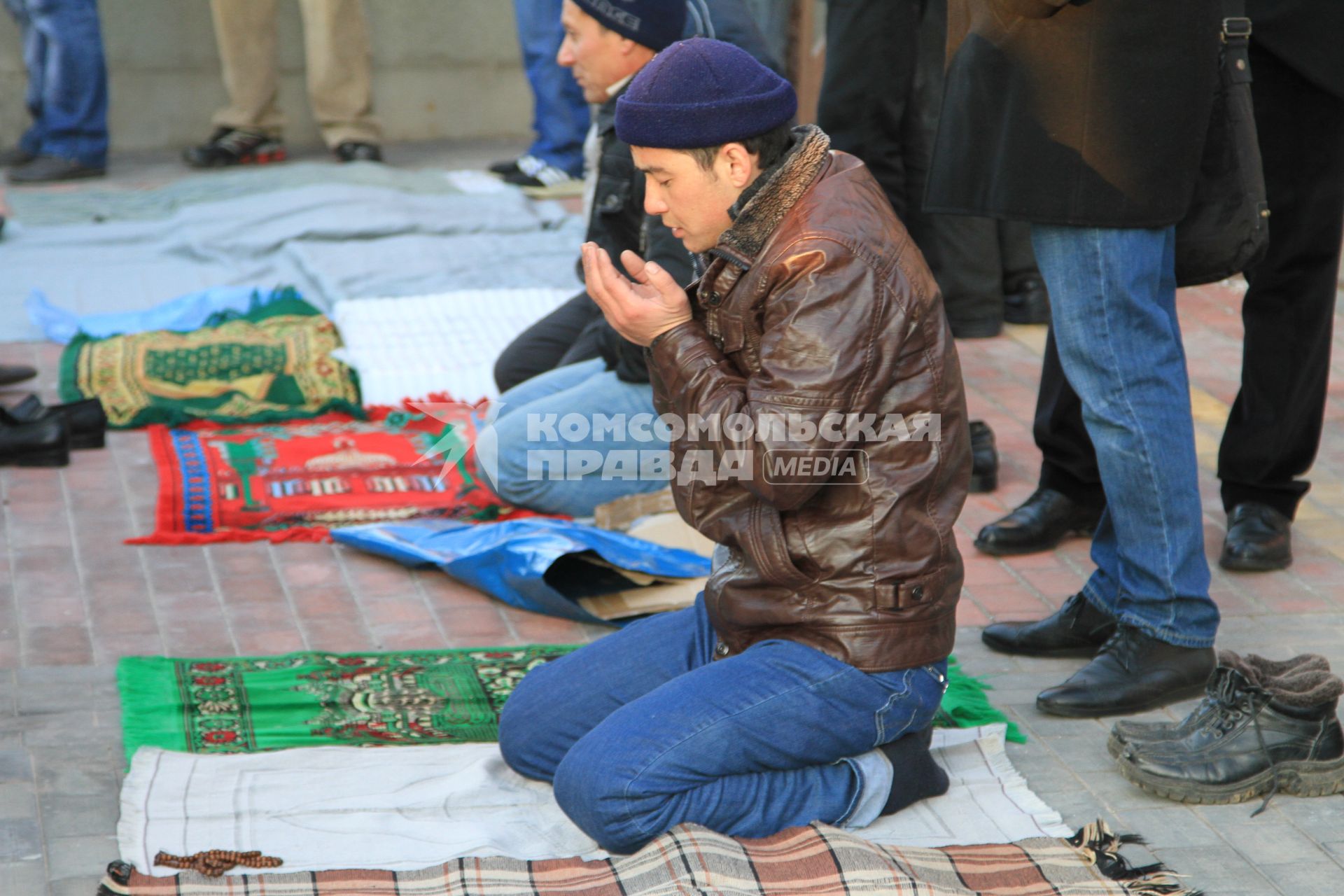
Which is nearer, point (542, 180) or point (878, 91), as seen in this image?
point (878, 91)

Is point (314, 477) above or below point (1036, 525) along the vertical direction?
below

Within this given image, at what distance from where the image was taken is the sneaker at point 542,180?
8320 mm

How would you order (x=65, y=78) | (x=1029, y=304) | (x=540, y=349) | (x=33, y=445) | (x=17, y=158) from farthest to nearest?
1. (x=17, y=158)
2. (x=65, y=78)
3. (x=1029, y=304)
4. (x=540, y=349)
5. (x=33, y=445)

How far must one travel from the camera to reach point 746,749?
2.62m

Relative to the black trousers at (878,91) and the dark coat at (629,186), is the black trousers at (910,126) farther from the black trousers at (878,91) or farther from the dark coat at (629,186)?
the dark coat at (629,186)

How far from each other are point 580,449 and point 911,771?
1704mm

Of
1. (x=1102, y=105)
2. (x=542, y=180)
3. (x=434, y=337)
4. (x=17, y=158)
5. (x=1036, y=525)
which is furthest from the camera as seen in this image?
(x=17, y=158)

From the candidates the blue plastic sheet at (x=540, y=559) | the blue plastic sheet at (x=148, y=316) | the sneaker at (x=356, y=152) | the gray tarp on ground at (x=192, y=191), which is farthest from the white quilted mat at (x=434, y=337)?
the sneaker at (x=356, y=152)

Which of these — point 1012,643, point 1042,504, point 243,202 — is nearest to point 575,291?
point 243,202

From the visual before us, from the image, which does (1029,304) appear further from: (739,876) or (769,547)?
(739,876)

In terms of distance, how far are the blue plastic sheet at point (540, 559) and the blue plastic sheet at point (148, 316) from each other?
2124mm

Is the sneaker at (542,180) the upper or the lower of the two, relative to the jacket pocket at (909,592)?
lower

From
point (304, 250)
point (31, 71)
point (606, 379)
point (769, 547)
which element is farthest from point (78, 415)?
point (31, 71)

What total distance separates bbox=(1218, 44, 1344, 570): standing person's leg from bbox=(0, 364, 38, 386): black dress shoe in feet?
12.2
